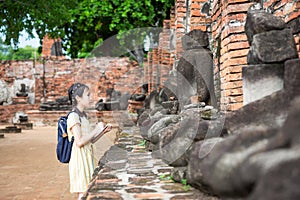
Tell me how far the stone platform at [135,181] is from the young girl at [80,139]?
0.12 meters

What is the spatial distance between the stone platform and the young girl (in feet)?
0.38

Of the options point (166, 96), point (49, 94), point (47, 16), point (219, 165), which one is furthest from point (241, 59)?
point (49, 94)

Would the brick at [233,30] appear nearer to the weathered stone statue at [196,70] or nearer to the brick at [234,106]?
the brick at [234,106]

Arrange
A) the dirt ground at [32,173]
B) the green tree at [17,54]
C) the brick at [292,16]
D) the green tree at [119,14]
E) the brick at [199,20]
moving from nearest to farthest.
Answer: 1. the brick at [292,16]
2. the dirt ground at [32,173]
3. the brick at [199,20]
4. the green tree at [119,14]
5. the green tree at [17,54]

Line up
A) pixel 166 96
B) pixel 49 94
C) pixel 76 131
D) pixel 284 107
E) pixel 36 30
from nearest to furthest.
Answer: pixel 284 107, pixel 76 131, pixel 166 96, pixel 36 30, pixel 49 94

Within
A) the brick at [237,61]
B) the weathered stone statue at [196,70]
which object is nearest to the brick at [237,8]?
the brick at [237,61]

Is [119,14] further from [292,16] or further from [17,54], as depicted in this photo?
[17,54]

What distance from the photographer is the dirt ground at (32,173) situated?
4.15 m

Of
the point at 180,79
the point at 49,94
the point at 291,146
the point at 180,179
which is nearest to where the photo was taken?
the point at 291,146

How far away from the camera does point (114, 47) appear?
68.2 ft

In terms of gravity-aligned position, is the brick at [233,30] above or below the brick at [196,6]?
below

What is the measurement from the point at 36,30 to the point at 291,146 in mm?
9318

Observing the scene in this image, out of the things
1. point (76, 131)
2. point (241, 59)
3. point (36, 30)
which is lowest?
point (76, 131)

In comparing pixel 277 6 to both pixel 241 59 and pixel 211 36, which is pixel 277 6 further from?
pixel 211 36
